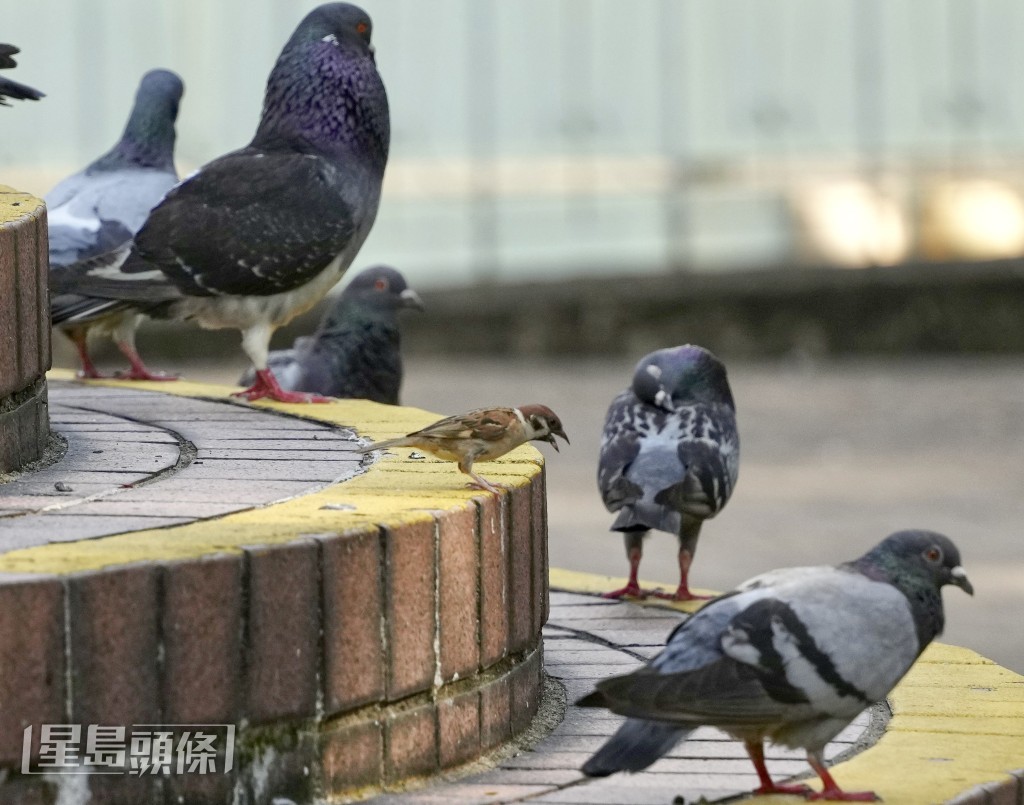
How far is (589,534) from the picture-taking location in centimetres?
964

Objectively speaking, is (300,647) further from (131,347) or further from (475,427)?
(131,347)

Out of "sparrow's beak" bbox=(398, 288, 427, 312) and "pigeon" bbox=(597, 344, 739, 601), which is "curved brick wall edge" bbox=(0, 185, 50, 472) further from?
"sparrow's beak" bbox=(398, 288, 427, 312)

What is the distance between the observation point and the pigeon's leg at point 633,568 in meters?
5.94

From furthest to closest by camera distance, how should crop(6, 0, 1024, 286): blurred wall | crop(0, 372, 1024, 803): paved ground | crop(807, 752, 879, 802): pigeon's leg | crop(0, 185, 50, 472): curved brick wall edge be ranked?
crop(6, 0, 1024, 286): blurred wall
crop(0, 185, 50, 472): curved brick wall edge
crop(0, 372, 1024, 803): paved ground
crop(807, 752, 879, 802): pigeon's leg

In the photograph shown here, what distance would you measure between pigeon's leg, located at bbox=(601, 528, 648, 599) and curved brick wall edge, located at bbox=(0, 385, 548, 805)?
1.55m

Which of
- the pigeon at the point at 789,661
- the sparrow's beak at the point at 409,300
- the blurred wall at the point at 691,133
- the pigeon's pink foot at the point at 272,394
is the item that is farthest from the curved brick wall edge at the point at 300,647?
the blurred wall at the point at 691,133

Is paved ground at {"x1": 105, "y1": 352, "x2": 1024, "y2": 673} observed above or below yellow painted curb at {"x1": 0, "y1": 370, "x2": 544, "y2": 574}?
below

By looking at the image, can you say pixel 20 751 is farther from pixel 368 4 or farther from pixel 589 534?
pixel 368 4

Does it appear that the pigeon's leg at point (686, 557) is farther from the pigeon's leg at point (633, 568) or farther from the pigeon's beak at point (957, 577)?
the pigeon's beak at point (957, 577)

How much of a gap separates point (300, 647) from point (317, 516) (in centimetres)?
34

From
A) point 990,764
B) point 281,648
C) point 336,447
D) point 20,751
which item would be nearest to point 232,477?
point 336,447

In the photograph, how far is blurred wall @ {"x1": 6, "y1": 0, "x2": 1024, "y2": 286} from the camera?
699 inches

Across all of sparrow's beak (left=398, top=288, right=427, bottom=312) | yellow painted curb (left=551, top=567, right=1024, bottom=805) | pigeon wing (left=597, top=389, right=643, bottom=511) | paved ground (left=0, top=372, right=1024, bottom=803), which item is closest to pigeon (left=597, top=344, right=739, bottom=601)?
pigeon wing (left=597, top=389, right=643, bottom=511)

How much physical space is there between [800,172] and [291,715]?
14.8m
